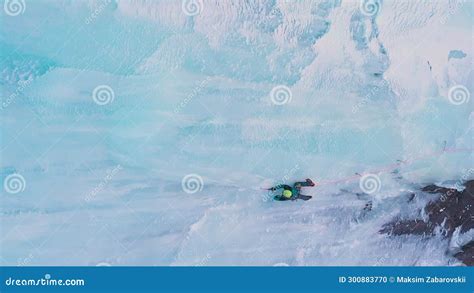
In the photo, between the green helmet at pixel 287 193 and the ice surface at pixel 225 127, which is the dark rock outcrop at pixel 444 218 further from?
the green helmet at pixel 287 193

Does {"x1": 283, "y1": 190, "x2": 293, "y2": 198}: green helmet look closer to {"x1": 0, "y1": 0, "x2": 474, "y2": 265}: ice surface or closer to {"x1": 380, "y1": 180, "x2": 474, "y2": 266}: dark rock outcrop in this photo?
{"x1": 0, "y1": 0, "x2": 474, "y2": 265}: ice surface

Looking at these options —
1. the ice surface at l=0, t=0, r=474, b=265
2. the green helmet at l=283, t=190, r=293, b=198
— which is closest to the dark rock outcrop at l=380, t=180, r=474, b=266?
the ice surface at l=0, t=0, r=474, b=265

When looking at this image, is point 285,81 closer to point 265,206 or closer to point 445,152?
point 265,206

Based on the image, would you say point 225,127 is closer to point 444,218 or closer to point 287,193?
point 287,193

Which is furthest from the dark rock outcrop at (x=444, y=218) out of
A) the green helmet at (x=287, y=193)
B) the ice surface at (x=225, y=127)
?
the green helmet at (x=287, y=193)

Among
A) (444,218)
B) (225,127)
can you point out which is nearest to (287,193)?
(225,127)
